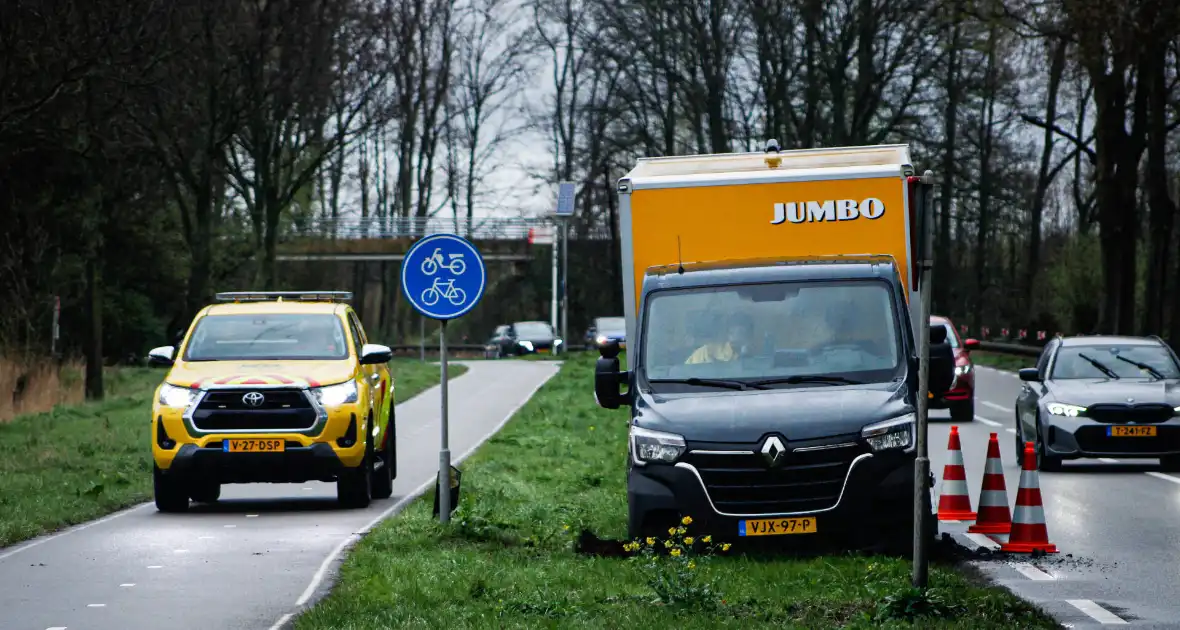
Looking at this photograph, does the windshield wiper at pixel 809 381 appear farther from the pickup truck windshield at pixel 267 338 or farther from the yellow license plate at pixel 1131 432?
the yellow license plate at pixel 1131 432

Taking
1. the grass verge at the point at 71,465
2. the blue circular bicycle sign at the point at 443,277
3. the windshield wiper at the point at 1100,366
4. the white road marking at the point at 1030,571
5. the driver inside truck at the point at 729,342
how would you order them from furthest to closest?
the windshield wiper at the point at 1100,366 < the grass verge at the point at 71,465 < the blue circular bicycle sign at the point at 443,277 < the driver inside truck at the point at 729,342 < the white road marking at the point at 1030,571

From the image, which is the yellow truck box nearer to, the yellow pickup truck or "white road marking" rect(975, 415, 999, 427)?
the yellow pickup truck

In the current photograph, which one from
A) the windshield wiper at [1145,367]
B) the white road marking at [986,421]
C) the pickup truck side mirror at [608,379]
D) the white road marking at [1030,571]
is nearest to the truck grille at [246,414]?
the pickup truck side mirror at [608,379]

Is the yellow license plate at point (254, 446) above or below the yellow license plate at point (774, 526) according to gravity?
above

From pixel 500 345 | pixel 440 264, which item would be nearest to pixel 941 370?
pixel 440 264

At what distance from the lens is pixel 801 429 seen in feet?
40.9

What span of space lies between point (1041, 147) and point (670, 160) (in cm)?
5002

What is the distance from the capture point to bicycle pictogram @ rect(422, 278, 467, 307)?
15742 millimetres

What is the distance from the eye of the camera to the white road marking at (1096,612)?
1018 centimetres

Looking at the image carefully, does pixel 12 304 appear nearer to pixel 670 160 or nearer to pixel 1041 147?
pixel 670 160

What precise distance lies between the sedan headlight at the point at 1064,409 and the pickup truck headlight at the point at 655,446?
949 cm

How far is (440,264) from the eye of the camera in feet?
52.1

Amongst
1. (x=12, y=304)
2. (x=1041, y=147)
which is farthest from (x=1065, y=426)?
(x=1041, y=147)

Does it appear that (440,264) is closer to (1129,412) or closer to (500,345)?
(1129,412)
